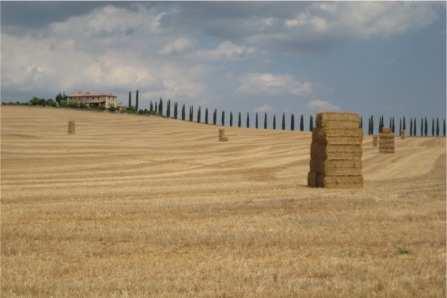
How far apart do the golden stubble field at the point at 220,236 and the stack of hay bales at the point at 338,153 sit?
3.19ft

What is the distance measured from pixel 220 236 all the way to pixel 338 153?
12.3 metres

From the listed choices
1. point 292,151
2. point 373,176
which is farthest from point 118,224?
point 292,151

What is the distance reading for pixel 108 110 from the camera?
9575cm

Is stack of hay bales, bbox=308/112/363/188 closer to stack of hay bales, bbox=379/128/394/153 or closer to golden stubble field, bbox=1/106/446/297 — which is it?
golden stubble field, bbox=1/106/446/297

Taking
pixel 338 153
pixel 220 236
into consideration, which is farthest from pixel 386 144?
pixel 220 236

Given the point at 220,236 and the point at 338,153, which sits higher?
the point at 338,153

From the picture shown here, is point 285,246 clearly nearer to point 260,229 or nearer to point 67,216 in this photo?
point 260,229

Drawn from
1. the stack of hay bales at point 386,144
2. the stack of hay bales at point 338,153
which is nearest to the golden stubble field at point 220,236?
the stack of hay bales at point 338,153

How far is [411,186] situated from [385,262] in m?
13.1

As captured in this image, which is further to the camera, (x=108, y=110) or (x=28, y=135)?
(x=108, y=110)

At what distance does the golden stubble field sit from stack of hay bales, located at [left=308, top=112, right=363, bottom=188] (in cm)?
97

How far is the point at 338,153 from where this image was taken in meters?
23.1

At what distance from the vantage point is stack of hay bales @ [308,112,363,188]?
74.7 ft

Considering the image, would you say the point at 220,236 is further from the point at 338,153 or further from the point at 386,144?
the point at 386,144
